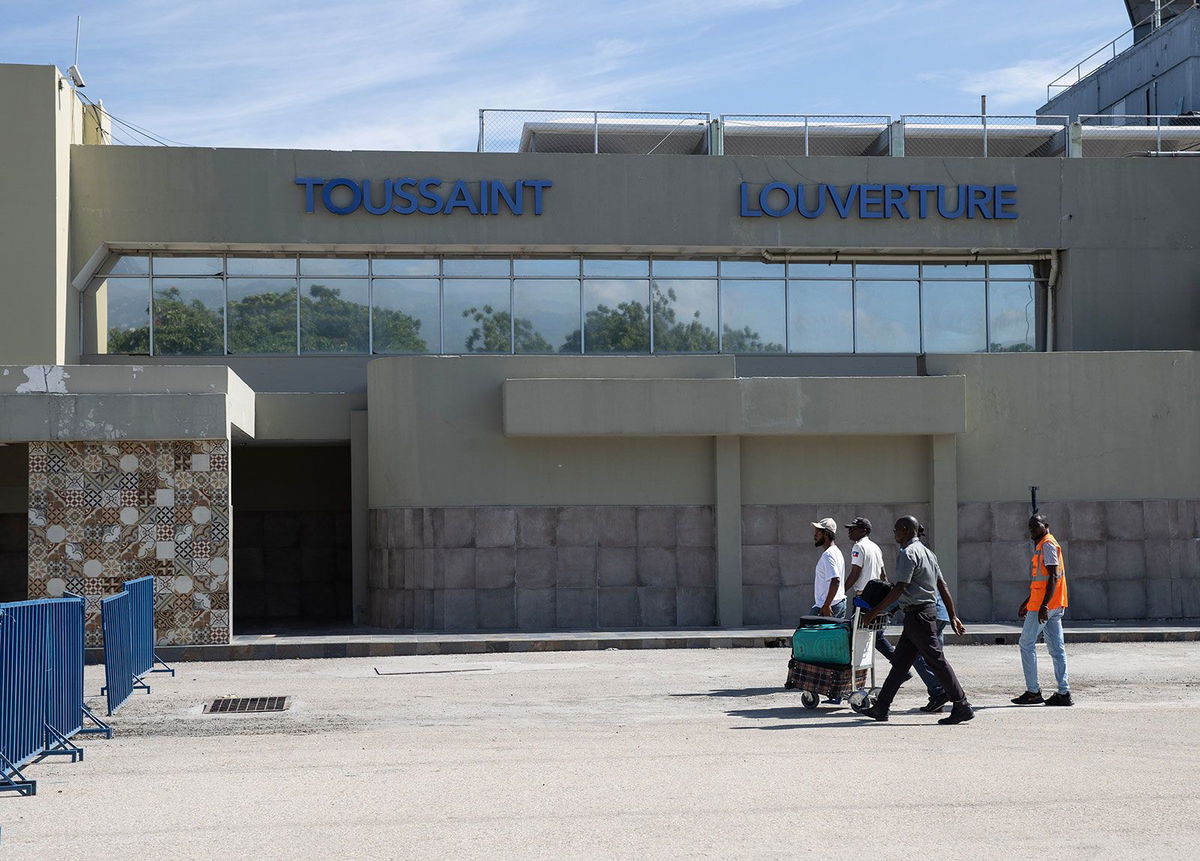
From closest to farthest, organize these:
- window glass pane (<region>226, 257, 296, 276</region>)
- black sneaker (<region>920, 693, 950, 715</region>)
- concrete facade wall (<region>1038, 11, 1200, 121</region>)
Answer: black sneaker (<region>920, 693, 950, 715</region>), window glass pane (<region>226, 257, 296, 276</region>), concrete facade wall (<region>1038, 11, 1200, 121</region>)

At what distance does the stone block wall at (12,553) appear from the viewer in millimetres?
26344

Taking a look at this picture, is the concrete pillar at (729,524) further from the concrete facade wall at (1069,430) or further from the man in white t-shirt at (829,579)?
the man in white t-shirt at (829,579)

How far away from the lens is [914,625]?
1244 cm

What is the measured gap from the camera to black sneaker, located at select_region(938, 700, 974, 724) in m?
12.1

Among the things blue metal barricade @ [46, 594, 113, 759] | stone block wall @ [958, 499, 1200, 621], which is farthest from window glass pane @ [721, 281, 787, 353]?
blue metal barricade @ [46, 594, 113, 759]

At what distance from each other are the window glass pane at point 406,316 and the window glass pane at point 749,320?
18.4 ft

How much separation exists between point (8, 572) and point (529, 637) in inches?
452

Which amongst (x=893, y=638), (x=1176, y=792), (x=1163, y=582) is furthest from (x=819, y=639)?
(x=1163, y=582)

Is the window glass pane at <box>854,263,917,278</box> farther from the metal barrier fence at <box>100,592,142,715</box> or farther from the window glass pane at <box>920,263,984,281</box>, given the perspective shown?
the metal barrier fence at <box>100,592,142,715</box>

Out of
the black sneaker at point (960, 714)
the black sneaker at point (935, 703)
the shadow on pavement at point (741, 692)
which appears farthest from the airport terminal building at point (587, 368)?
the black sneaker at point (960, 714)

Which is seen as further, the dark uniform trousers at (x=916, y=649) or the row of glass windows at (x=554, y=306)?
the row of glass windows at (x=554, y=306)

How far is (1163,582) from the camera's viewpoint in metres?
23.5

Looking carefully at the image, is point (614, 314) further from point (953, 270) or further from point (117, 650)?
point (117, 650)

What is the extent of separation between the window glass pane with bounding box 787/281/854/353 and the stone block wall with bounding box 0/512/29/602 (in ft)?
48.8
